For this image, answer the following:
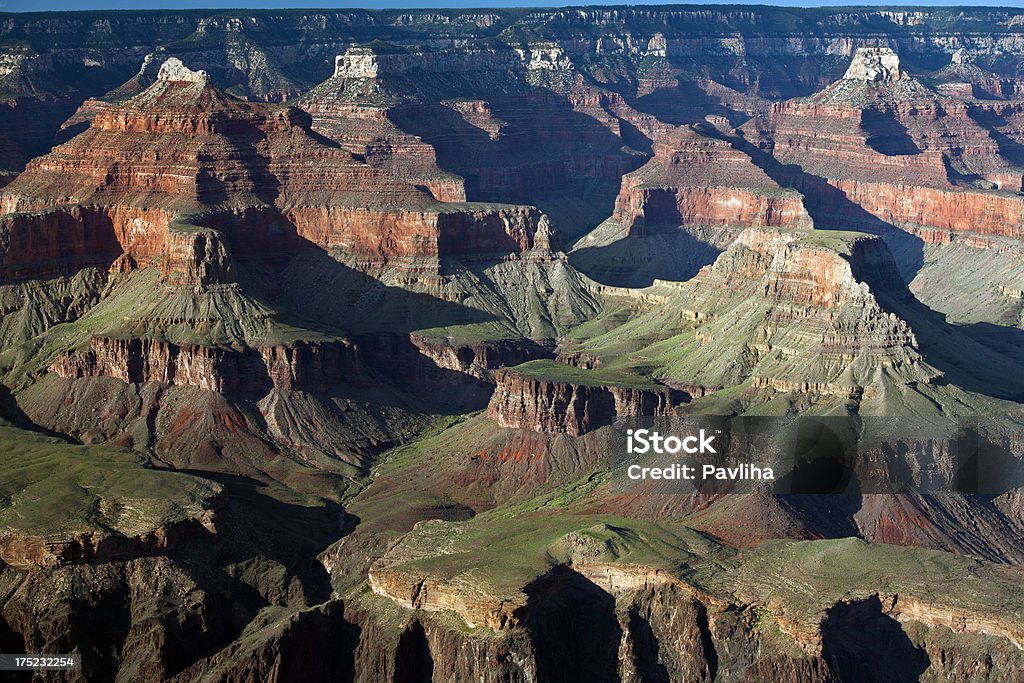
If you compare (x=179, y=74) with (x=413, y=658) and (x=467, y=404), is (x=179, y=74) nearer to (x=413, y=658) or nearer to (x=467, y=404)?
(x=467, y=404)

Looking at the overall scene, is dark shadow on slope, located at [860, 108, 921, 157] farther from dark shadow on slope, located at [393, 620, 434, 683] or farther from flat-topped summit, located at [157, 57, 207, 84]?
dark shadow on slope, located at [393, 620, 434, 683]

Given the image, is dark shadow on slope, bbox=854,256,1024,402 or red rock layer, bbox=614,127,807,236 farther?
red rock layer, bbox=614,127,807,236

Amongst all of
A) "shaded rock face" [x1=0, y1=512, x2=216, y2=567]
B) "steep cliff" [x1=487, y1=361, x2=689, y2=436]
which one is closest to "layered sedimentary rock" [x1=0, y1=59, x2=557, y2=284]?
"steep cliff" [x1=487, y1=361, x2=689, y2=436]

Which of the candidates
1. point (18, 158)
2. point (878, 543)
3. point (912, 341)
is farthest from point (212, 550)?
point (18, 158)

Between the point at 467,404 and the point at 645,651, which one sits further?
the point at 467,404

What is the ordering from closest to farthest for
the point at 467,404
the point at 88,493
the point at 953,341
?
1. the point at 88,493
2. the point at 953,341
3. the point at 467,404

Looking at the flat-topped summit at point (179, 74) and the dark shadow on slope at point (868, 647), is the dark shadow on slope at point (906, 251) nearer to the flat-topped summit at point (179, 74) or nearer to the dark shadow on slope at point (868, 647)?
the flat-topped summit at point (179, 74)

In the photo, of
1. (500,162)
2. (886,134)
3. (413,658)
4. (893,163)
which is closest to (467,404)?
(413,658)

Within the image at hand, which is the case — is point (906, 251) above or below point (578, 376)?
below

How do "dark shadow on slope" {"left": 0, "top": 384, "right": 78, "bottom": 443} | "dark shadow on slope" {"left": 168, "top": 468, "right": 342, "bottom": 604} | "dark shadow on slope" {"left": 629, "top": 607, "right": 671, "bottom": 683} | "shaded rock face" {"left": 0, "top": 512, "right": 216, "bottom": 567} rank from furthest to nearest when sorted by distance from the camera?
"dark shadow on slope" {"left": 0, "top": 384, "right": 78, "bottom": 443} < "dark shadow on slope" {"left": 168, "top": 468, "right": 342, "bottom": 604} < "shaded rock face" {"left": 0, "top": 512, "right": 216, "bottom": 567} < "dark shadow on slope" {"left": 629, "top": 607, "right": 671, "bottom": 683}
